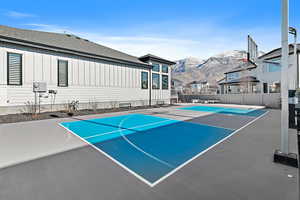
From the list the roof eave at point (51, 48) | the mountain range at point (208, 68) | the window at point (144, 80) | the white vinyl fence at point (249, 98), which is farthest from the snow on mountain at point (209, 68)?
the roof eave at point (51, 48)

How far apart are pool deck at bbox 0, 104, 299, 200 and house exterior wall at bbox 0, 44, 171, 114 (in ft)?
24.9

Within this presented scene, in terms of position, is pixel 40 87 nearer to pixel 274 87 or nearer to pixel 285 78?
pixel 285 78

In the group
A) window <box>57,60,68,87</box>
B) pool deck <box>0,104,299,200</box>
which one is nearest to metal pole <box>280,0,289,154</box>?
pool deck <box>0,104,299,200</box>

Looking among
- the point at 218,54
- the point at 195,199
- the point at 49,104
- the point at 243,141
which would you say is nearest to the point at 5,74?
Answer: the point at 49,104

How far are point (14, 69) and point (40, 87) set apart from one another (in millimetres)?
1782

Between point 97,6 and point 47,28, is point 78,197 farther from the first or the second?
point 47,28

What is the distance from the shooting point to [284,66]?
335cm

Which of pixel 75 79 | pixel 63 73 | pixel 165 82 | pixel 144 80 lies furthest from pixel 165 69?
pixel 63 73

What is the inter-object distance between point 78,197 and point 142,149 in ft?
7.31

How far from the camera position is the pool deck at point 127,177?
225 cm

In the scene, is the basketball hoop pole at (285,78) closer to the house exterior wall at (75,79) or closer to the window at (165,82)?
the house exterior wall at (75,79)

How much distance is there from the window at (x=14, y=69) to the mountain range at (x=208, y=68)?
268ft

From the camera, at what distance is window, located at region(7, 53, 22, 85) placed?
9.48 metres

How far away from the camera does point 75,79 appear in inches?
492
